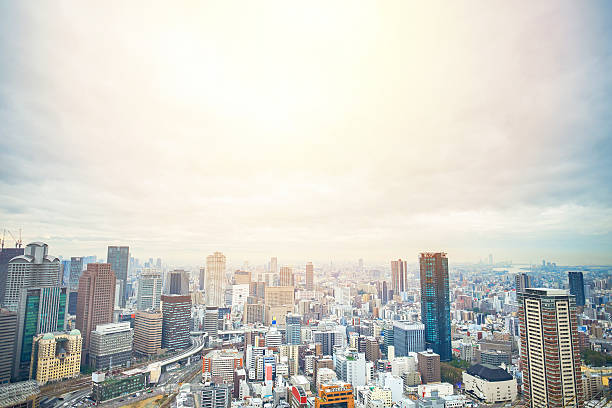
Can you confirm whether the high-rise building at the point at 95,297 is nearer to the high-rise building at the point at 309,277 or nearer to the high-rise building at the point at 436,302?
the high-rise building at the point at 309,277

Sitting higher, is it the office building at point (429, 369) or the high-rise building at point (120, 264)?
the high-rise building at point (120, 264)

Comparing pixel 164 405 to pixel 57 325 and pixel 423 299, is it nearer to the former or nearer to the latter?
pixel 57 325

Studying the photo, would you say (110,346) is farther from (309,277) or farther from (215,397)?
(309,277)

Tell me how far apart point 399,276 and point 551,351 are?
399 inches

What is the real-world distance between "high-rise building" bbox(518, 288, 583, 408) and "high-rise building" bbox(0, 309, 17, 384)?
1081 centimetres

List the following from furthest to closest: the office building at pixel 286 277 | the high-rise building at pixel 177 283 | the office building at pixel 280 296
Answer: the office building at pixel 280 296 → the high-rise building at pixel 177 283 → the office building at pixel 286 277

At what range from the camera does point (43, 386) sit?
761cm

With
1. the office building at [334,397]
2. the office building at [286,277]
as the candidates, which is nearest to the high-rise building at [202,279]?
the office building at [286,277]

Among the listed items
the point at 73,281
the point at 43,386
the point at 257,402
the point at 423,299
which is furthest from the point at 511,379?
the point at 73,281

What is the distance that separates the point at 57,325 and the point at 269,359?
6.63m

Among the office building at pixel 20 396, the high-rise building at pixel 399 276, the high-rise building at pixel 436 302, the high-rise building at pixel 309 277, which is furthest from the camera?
the high-rise building at pixel 309 277

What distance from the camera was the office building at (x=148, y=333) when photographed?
11.4m

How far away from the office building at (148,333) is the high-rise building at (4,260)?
4040mm

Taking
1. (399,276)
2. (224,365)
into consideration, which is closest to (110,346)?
(224,365)
